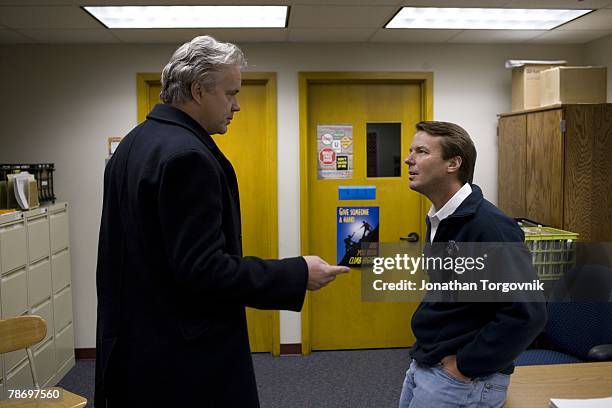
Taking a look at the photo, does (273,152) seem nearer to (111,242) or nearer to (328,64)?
(328,64)

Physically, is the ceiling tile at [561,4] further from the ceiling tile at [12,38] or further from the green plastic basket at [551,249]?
the ceiling tile at [12,38]

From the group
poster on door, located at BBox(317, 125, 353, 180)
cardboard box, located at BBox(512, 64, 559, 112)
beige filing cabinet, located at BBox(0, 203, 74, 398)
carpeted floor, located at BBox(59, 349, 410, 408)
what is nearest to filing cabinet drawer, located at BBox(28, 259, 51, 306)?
beige filing cabinet, located at BBox(0, 203, 74, 398)

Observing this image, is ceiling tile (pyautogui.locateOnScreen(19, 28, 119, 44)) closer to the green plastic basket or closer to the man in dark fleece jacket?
the man in dark fleece jacket

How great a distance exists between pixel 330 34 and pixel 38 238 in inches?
86.6

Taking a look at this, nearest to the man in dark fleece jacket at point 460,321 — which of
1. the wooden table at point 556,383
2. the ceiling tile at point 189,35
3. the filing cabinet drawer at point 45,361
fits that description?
the wooden table at point 556,383

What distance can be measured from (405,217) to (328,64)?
4.00 ft

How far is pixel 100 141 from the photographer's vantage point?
399cm

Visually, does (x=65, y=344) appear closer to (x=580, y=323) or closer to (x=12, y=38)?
(x=12, y=38)

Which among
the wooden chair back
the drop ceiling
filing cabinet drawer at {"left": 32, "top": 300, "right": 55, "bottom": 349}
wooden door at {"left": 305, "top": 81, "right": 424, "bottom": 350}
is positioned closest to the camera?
the wooden chair back

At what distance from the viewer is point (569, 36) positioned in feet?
12.7

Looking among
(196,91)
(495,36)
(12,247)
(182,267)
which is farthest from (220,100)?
(495,36)

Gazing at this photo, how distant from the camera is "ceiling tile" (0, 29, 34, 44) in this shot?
11.6 ft

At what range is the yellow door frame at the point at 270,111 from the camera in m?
3.95

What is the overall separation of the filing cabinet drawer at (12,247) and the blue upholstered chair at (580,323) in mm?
2645
